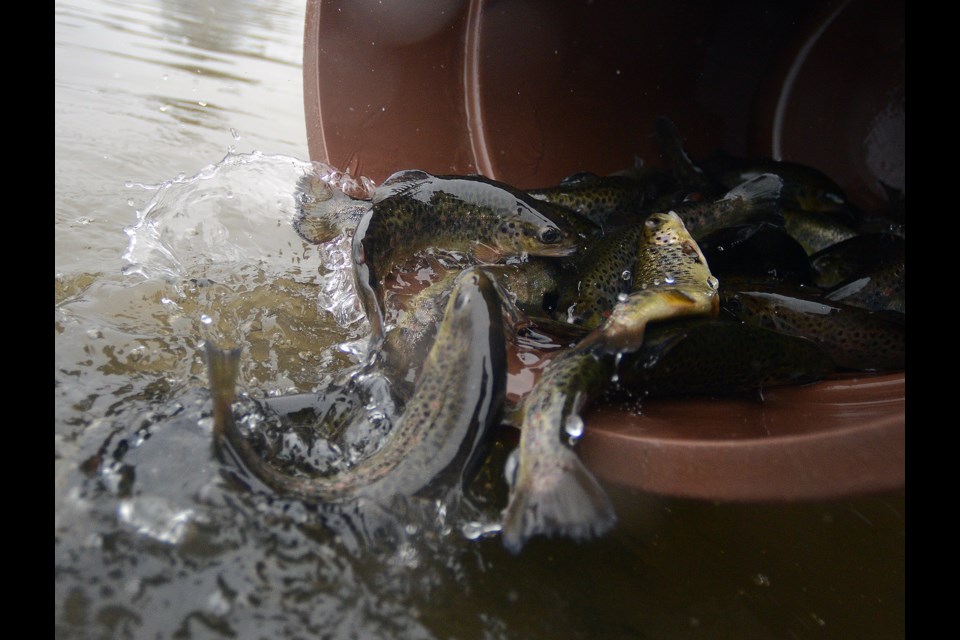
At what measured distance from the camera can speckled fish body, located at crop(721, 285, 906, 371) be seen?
77.5 inches

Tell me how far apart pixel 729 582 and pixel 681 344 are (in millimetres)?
609

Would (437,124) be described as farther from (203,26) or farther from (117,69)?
(203,26)

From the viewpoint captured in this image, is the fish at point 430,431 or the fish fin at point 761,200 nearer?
the fish at point 430,431

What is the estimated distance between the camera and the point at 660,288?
1963 millimetres

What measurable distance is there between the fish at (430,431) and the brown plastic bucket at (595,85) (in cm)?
157

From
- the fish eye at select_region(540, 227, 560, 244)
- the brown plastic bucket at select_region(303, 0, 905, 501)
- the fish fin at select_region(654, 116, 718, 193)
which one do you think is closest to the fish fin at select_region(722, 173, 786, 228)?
the fish fin at select_region(654, 116, 718, 193)

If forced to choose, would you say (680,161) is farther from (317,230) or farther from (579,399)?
(579,399)

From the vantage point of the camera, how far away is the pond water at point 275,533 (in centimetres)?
134

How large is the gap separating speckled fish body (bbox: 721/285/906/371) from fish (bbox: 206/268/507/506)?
3.20ft

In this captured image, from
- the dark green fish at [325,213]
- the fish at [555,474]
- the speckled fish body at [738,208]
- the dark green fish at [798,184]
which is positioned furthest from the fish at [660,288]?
the dark green fish at [325,213]

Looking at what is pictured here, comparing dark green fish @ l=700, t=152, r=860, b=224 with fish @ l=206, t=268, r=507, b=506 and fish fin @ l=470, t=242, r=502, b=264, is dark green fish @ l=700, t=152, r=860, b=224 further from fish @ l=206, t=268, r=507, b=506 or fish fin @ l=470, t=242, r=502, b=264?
fish @ l=206, t=268, r=507, b=506

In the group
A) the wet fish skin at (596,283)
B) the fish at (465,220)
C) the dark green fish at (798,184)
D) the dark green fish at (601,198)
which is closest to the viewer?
the wet fish skin at (596,283)

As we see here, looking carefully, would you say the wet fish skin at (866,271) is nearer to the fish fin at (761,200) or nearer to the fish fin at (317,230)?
the fish fin at (761,200)

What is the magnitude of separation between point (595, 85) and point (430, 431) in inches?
89.4
